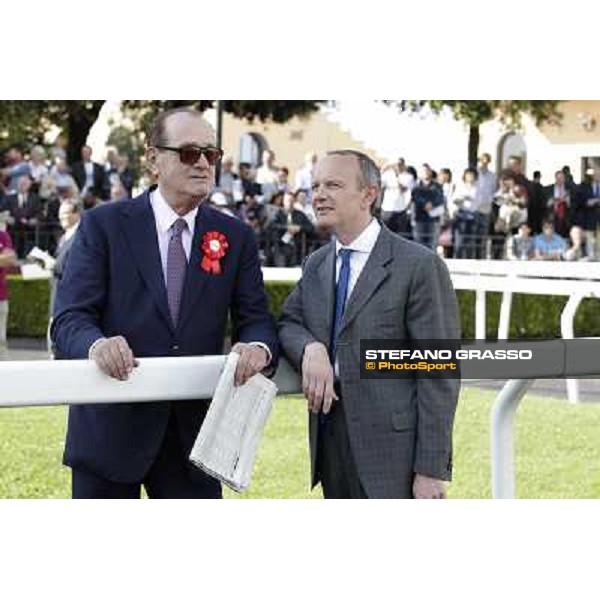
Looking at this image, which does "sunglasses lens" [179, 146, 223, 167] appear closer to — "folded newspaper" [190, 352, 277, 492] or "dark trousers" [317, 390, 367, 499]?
"folded newspaper" [190, 352, 277, 492]

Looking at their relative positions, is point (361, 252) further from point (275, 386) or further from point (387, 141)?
point (387, 141)

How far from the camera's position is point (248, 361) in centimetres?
253

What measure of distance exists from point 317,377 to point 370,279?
0.78ft

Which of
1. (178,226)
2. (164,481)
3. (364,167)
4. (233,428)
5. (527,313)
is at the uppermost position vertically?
(364,167)

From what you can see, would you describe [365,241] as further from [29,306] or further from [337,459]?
[29,306]

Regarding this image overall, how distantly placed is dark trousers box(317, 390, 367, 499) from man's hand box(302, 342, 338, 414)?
102mm

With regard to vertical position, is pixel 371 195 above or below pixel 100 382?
above

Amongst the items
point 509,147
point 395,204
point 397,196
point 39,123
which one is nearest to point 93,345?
point 397,196

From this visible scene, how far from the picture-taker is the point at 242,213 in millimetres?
9359

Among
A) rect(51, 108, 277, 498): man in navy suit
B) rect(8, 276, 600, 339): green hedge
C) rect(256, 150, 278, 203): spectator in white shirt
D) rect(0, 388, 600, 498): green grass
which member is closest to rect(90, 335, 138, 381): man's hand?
rect(51, 108, 277, 498): man in navy suit

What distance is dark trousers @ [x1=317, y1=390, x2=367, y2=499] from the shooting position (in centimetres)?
271

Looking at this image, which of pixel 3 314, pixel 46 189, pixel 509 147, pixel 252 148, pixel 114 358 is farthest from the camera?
pixel 252 148

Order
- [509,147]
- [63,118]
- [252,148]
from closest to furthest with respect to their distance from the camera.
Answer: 1. [509,147]
2. [63,118]
3. [252,148]
